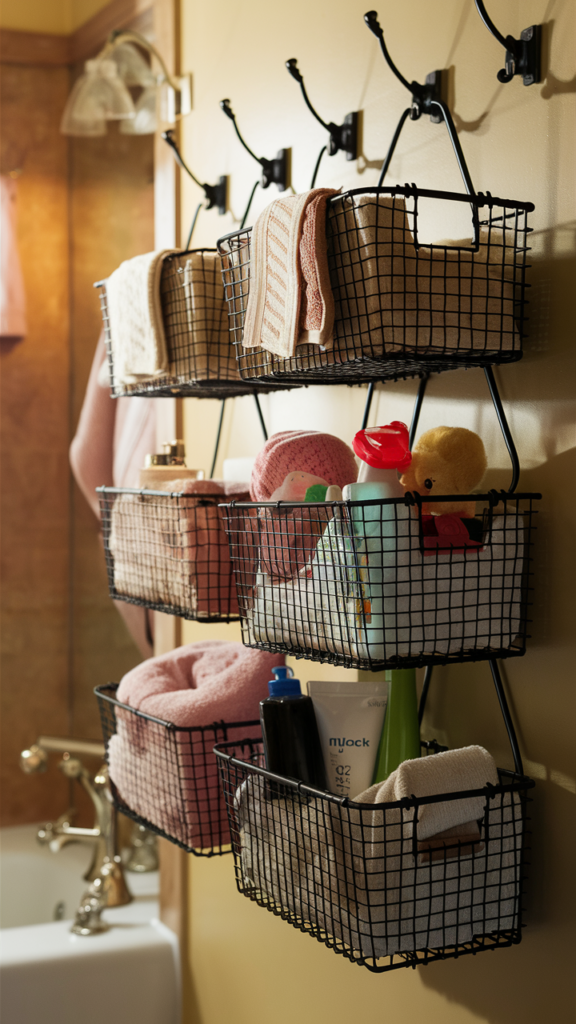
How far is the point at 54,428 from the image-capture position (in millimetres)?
2438

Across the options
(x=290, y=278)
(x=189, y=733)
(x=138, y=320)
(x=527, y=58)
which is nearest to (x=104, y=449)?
(x=138, y=320)

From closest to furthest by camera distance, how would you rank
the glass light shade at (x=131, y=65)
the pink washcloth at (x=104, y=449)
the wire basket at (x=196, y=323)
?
the wire basket at (x=196, y=323), the glass light shade at (x=131, y=65), the pink washcloth at (x=104, y=449)

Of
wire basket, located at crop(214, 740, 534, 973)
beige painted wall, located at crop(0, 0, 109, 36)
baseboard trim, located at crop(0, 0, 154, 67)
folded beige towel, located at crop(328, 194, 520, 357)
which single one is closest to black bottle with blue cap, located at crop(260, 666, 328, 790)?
wire basket, located at crop(214, 740, 534, 973)

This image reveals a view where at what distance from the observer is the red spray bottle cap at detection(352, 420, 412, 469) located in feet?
2.85

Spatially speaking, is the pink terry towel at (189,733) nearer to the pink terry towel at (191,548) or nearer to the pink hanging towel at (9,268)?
the pink terry towel at (191,548)

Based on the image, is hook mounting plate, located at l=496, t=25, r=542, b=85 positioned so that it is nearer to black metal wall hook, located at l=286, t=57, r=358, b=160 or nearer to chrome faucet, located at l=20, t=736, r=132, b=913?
black metal wall hook, located at l=286, t=57, r=358, b=160

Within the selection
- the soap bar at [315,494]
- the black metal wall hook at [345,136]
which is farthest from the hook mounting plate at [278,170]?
the soap bar at [315,494]

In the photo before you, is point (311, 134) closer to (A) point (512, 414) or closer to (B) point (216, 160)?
(B) point (216, 160)

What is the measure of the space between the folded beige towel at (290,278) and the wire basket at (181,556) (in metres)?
0.29

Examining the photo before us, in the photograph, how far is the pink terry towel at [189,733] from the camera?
1.23 m

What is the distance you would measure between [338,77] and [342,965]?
1066mm

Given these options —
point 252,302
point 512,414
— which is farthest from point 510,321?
point 252,302

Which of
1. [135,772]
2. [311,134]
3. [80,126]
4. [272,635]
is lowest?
[135,772]

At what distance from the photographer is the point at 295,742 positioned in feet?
3.24
